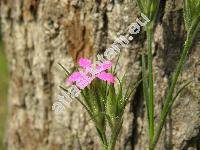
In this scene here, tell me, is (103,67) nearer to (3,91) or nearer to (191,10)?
(191,10)

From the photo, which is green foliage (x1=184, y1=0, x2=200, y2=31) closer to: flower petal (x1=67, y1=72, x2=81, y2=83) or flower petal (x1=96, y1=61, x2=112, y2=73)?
flower petal (x1=96, y1=61, x2=112, y2=73)

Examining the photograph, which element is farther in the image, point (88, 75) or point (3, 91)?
point (3, 91)

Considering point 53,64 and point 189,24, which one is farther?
point 53,64

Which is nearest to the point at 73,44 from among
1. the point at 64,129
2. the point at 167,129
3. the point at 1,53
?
the point at 64,129

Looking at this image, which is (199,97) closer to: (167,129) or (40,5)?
(167,129)

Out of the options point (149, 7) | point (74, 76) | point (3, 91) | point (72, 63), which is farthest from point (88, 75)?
point (3, 91)

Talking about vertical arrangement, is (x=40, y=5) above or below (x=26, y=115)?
above

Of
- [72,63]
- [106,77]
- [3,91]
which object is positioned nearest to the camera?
[106,77]

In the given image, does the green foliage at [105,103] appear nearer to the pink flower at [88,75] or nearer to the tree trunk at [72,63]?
the pink flower at [88,75]

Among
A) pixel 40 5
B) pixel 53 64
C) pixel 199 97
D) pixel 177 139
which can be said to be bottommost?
pixel 177 139
